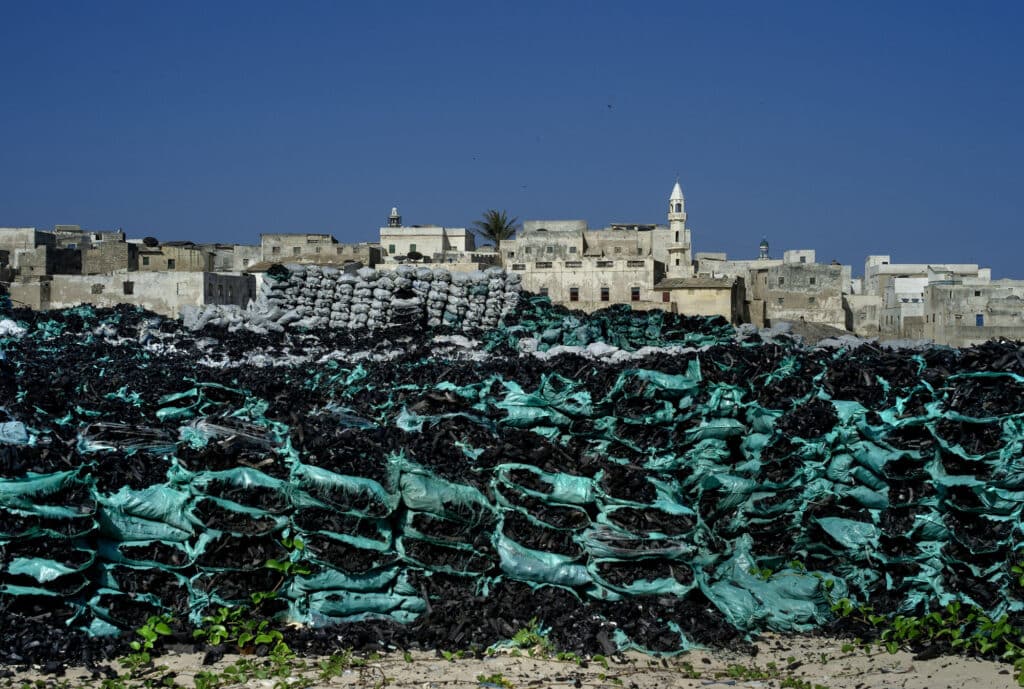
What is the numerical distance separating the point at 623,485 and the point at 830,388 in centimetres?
139

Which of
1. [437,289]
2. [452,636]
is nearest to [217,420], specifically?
[452,636]

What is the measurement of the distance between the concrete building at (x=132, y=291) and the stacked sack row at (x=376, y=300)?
492 inches

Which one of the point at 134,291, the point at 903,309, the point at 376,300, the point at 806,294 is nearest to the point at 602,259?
the point at 806,294

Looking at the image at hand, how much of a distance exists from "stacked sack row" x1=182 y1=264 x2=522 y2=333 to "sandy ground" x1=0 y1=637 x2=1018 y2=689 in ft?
18.2

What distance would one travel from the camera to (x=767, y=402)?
6.55 m

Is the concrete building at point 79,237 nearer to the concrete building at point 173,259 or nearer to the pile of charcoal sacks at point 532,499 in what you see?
the concrete building at point 173,259

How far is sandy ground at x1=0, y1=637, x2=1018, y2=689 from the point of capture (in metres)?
5.07

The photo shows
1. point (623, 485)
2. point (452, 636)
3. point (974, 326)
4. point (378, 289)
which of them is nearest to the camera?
point (452, 636)

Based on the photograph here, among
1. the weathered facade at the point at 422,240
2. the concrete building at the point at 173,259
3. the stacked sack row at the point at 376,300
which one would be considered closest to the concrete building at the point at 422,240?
the weathered facade at the point at 422,240

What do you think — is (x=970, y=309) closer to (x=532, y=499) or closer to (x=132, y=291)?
(x=132, y=291)

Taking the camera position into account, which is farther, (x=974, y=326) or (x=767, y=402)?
(x=974, y=326)

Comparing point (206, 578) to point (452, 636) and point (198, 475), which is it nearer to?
point (198, 475)

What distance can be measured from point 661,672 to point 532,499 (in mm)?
1096

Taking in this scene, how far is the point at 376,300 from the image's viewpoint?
10.8 meters
